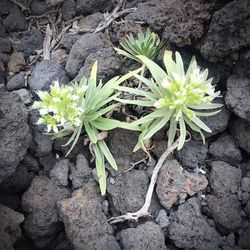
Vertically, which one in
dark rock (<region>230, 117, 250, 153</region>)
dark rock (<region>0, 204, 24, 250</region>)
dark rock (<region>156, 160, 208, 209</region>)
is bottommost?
dark rock (<region>0, 204, 24, 250</region>)

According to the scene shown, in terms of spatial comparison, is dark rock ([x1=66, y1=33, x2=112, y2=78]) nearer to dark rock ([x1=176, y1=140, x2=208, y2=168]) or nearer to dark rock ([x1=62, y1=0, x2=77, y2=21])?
dark rock ([x1=62, y1=0, x2=77, y2=21])

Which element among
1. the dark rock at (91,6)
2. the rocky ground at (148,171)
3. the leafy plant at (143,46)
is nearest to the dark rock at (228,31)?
the rocky ground at (148,171)

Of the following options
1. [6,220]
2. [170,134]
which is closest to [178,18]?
[170,134]

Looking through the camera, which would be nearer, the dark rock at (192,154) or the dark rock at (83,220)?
the dark rock at (83,220)

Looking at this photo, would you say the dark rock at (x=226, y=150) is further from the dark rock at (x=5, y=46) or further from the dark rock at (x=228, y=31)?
the dark rock at (x=5, y=46)

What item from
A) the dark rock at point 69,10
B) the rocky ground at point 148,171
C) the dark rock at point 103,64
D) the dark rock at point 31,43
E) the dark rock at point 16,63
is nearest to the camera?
the rocky ground at point 148,171

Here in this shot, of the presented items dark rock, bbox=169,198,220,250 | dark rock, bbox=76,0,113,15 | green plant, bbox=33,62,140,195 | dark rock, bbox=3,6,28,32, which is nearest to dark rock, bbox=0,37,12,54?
dark rock, bbox=3,6,28,32
